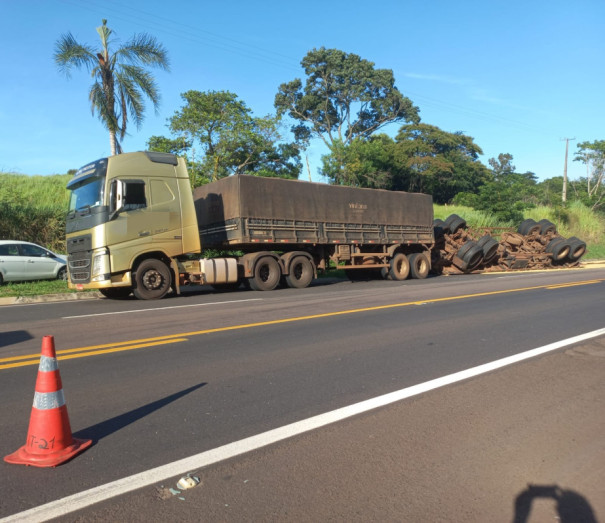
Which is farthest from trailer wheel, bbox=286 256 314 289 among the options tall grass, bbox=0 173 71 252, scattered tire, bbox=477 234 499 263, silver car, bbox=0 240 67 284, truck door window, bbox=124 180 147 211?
tall grass, bbox=0 173 71 252

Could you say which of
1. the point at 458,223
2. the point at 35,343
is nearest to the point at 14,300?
the point at 35,343

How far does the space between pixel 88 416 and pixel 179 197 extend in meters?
9.95

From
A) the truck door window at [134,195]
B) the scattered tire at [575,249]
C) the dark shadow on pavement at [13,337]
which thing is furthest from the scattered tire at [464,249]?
the dark shadow on pavement at [13,337]

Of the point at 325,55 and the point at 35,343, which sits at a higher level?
the point at 325,55

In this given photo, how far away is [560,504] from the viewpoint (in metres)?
Result: 3.04

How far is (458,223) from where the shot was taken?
23906mm

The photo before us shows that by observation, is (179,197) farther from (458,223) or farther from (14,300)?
(458,223)

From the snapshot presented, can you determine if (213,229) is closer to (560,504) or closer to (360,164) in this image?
(560,504)

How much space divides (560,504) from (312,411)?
77.8 inches

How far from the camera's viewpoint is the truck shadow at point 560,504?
9.51 feet

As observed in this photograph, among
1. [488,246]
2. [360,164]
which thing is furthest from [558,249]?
[360,164]

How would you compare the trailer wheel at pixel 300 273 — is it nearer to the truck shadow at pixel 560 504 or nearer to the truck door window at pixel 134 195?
the truck door window at pixel 134 195

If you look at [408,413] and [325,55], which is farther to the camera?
[325,55]

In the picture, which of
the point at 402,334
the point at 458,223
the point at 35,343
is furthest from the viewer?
the point at 458,223
